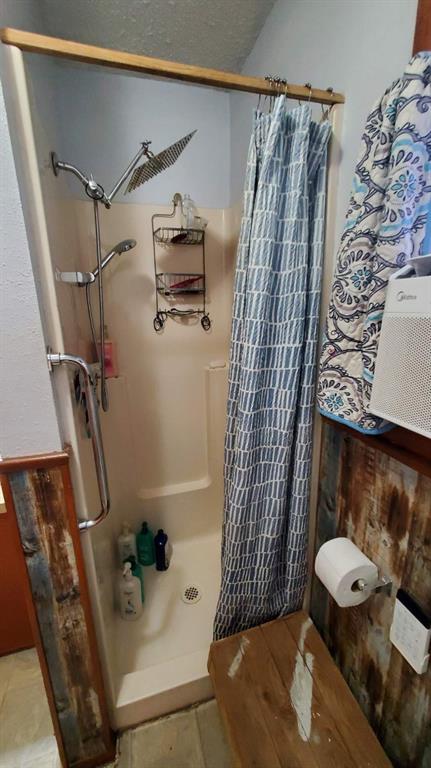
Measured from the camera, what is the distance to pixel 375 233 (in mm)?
697

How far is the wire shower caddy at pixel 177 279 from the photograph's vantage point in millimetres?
1526

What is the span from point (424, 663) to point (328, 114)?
145 centimetres

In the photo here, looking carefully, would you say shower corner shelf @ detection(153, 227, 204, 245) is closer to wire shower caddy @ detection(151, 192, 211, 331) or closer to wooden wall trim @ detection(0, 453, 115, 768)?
wire shower caddy @ detection(151, 192, 211, 331)

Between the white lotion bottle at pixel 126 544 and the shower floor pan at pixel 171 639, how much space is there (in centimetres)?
17

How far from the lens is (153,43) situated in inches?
51.3

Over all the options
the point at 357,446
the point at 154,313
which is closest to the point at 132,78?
the point at 154,313

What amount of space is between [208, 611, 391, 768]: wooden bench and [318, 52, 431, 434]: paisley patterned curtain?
33.7 inches

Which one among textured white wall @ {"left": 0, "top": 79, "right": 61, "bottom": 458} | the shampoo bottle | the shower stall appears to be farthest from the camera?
the shampoo bottle

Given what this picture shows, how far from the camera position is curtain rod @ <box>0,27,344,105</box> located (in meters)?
0.67

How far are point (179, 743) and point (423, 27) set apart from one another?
2116mm

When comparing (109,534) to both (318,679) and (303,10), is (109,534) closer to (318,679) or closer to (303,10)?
(318,679)

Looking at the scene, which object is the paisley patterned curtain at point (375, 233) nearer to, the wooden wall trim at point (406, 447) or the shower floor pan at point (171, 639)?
the wooden wall trim at point (406, 447)

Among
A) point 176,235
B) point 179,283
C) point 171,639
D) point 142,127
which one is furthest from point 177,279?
point 171,639

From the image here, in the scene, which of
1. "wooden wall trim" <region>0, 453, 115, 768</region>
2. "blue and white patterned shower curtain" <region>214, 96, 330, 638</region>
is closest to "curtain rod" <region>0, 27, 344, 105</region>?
"blue and white patterned shower curtain" <region>214, 96, 330, 638</region>
